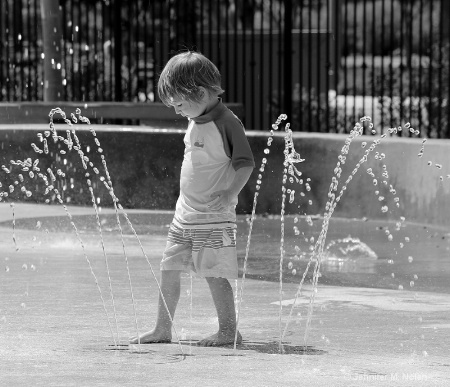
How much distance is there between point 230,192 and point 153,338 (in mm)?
682

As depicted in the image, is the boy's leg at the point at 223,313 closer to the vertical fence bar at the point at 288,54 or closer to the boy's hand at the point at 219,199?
the boy's hand at the point at 219,199

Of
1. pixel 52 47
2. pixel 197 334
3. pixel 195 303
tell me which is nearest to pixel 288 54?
pixel 52 47

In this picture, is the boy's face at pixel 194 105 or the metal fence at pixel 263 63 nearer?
the boy's face at pixel 194 105

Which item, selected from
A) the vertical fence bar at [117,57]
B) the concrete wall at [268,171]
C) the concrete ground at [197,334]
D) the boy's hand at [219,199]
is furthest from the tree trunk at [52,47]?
the boy's hand at [219,199]

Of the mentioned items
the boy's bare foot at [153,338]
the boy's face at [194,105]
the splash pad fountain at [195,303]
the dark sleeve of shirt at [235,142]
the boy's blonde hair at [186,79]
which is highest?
the boy's blonde hair at [186,79]

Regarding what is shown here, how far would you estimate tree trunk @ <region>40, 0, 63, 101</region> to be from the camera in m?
12.6

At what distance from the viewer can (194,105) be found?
534cm

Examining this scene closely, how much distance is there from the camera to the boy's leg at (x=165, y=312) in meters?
5.36

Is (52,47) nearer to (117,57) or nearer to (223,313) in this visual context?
(117,57)

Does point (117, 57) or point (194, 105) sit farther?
point (117, 57)

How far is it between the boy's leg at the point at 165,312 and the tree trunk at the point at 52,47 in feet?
24.6

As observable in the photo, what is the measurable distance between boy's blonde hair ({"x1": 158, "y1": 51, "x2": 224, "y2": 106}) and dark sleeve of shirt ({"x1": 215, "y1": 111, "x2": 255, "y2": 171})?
0.49ft

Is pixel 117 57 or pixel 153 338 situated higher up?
pixel 117 57

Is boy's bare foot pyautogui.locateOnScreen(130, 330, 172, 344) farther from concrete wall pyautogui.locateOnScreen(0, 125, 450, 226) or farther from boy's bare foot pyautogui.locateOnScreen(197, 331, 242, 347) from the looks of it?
concrete wall pyautogui.locateOnScreen(0, 125, 450, 226)
